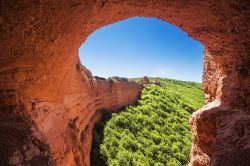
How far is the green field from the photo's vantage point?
1151 cm

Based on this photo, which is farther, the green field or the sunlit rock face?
the green field

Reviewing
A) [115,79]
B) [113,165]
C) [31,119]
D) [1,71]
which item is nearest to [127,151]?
[113,165]

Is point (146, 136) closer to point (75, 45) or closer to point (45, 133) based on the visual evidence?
point (45, 133)

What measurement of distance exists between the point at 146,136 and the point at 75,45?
10.8 metres

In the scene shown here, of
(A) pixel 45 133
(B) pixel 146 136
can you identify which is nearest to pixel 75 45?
(A) pixel 45 133

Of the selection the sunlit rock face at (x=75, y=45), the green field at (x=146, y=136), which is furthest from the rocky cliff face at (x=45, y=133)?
the green field at (x=146, y=136)

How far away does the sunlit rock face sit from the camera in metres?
2.81

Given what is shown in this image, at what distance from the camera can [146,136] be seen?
14.1 m

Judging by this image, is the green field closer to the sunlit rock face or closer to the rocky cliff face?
the rocky cliff face

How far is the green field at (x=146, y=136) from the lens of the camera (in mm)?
11508

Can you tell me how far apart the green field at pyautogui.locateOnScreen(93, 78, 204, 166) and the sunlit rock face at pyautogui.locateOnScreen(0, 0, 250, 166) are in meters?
7.03

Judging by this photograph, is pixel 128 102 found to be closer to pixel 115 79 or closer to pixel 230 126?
pixel 115 79

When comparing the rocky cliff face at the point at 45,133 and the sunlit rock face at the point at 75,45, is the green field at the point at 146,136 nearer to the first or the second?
the rocky cliff face at the point at 45,133

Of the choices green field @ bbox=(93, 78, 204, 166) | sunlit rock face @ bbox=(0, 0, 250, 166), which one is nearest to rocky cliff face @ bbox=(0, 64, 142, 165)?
sunlit rock face @ bbox=(0, 0, 250, 166)
